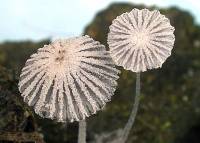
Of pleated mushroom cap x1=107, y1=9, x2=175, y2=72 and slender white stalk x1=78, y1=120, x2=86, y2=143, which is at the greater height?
pleated mushroom cap x1=107, y1=9, x2=175, y2=72

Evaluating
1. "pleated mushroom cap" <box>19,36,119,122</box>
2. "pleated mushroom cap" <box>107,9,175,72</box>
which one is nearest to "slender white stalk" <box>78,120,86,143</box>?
"pleated mushroom cap" <box>19,36,119,122</box>

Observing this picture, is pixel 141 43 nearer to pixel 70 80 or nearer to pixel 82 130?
pixel 70 80

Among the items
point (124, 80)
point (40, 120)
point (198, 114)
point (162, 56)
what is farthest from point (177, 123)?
point (162, 56)

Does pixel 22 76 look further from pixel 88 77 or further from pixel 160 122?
pixel 160 122

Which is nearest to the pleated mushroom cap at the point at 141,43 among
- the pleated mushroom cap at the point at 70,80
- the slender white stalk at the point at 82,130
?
the pleated mushroom cap at the point at 70,80

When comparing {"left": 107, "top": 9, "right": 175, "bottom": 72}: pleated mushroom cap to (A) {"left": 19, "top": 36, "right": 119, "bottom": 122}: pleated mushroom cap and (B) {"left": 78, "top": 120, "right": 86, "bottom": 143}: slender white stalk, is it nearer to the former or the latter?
(A) {"left": 19, "top": 36, "right": 119, "bottom": 122}: pleated mushroom cap

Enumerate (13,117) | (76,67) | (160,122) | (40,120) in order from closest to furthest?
(76,67) → (13,117) → (40,120) → (160,122)

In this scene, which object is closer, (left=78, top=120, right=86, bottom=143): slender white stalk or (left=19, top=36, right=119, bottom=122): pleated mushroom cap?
(left=19, top=36, right=119, bottom=122): pleated mushroom cap
